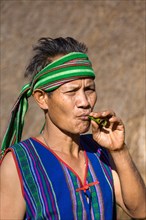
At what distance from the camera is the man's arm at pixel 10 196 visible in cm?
218

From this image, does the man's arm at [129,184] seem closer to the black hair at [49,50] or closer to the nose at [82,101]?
the nose at [82,101]

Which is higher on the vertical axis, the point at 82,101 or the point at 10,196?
the point at 82,101

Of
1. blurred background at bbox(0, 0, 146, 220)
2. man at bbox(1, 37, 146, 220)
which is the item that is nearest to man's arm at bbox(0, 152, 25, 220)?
man at bbox(1, 37, 146, 220)

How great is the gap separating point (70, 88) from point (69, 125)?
0.51ft

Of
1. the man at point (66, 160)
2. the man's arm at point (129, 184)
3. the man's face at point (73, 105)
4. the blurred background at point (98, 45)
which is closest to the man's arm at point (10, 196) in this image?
the man at point (66, 160)

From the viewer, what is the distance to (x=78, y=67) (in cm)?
232

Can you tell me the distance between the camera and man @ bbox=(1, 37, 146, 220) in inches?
86.0

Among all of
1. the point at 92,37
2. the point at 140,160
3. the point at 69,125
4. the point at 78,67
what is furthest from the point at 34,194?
the point at 92,37

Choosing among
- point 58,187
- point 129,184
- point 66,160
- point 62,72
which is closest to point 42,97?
point 62,72

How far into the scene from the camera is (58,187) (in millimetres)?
2242

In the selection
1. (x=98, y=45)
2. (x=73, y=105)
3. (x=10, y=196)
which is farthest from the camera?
(x=98, y=45)

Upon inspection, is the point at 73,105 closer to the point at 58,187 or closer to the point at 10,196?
the point at 58,187

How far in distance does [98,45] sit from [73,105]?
2.25 m

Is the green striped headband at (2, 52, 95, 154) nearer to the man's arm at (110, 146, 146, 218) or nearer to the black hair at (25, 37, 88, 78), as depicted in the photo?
the black hair at (25, 37, 88, 78)
